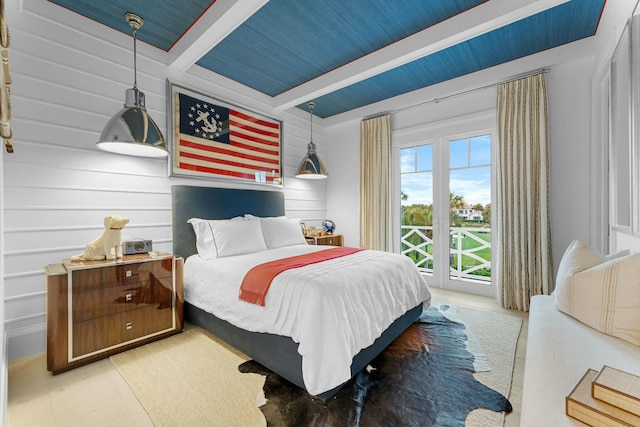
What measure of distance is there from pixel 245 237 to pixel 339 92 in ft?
8.55

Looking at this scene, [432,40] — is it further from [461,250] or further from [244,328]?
[244,328]

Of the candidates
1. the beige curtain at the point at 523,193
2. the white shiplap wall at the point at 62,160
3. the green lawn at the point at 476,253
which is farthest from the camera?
the green lawn at the point at 476,253

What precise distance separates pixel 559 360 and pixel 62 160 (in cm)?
370

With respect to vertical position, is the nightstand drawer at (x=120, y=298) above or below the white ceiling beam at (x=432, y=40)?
below

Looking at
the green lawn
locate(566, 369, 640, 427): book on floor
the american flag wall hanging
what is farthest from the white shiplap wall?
the green lawn

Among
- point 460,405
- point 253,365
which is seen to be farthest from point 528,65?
point 253,365

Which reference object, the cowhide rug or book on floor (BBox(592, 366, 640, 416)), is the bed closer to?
the cowhide rug

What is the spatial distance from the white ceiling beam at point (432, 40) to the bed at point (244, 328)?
5.53ft

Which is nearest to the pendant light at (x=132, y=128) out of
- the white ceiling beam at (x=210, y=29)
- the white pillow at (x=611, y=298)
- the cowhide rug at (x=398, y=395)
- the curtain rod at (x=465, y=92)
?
the white ceiling beam at (x=210, y=29)

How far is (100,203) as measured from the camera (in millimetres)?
2664

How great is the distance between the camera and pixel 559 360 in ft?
3.89

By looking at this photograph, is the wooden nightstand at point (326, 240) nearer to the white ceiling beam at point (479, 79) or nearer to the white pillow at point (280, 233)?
the white pillow at point (280, 233)

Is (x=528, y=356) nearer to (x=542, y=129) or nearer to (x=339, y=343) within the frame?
(x=339, y=343)

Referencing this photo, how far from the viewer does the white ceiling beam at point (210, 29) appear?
7.40ft
